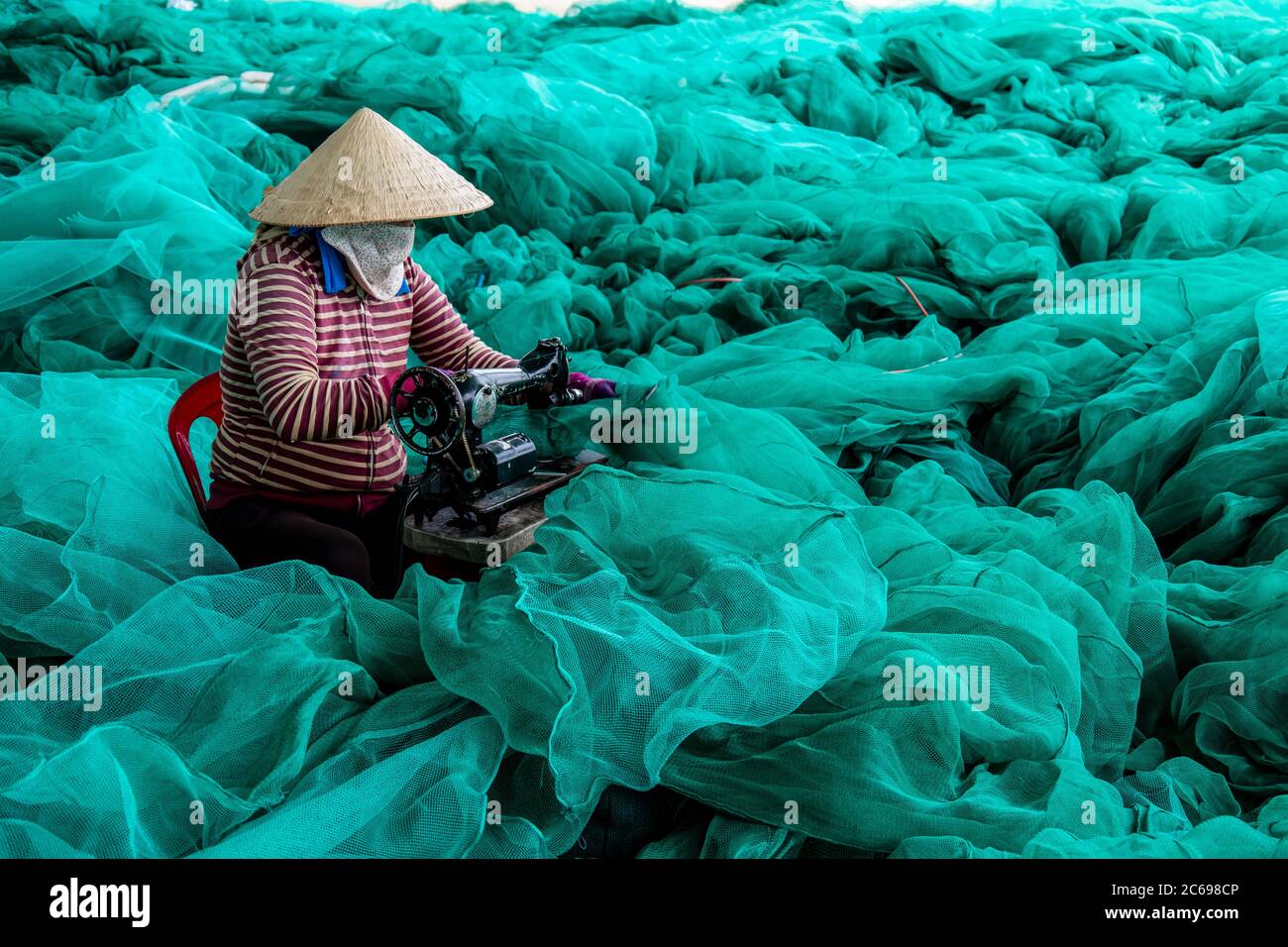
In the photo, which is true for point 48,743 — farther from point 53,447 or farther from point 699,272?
point 699,272

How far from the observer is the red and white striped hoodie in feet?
8.30

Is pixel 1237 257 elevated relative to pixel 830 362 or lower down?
elevated

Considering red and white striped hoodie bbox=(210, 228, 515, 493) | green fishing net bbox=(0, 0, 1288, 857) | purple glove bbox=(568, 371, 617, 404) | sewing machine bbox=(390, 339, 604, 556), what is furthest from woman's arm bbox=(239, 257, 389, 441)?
purple glove bbox=(568, 371, 617, 404)

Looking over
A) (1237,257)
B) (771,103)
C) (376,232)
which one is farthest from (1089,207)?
(376,232)

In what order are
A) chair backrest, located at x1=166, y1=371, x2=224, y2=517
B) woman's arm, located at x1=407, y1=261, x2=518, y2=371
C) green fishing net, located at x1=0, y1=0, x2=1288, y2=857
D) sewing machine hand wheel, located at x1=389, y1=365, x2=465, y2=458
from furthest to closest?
woman's arm, located at x1=407, y1=261, x2=518, y2=371 → chair backrest, located at x1=166, y1=371, x2=224, y2=517 → sewing machine hand wheel, located at x1=389, y1=365, x2=465, y2=458 → green fishing net, located at x1=0, y1=0, x2=1288, y2=857

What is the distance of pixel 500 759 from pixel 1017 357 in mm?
2263

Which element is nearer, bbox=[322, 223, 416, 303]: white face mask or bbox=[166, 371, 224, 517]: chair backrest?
bbox=[322, 223, 416, 303]: white face mask

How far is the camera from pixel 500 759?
1.95 metres

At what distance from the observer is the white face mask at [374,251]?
266 centimetres

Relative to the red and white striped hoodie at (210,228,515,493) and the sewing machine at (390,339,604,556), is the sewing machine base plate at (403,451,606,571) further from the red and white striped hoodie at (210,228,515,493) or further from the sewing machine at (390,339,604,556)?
the red and white striped hoodie at (210,228,515,493)

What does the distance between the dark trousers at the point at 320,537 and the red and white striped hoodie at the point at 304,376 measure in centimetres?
6

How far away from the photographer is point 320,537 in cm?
259

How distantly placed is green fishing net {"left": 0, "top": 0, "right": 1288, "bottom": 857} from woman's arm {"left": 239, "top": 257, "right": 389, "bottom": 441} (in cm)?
39
